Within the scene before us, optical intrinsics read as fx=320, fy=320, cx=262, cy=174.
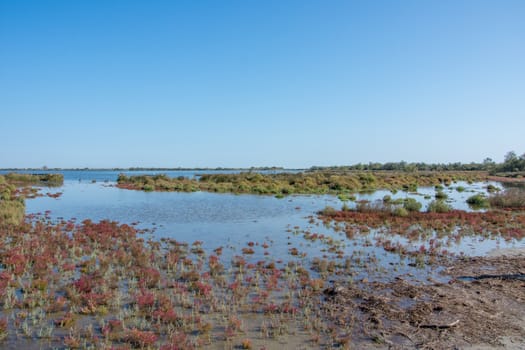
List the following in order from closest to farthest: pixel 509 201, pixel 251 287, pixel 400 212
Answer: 1. pixel 251 287
2. pixel 400 212
3. pixel 509 201

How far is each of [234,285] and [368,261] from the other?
6.75 m

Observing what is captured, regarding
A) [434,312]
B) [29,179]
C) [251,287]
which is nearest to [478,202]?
[434,312]

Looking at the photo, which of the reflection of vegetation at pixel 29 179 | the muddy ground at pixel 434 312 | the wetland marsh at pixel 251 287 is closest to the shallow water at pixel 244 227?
the wetland marsh at pixel 251 287

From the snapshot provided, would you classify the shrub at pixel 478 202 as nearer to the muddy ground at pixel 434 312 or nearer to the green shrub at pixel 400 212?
the green shrub at pixel 400 212

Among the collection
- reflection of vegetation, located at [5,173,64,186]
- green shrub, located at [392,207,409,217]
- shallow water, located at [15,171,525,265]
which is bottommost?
shallow water, located at [15,171,525,265]

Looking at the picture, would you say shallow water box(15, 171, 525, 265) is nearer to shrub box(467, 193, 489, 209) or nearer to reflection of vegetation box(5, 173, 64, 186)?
shrub box(467, 193, 489, 209)

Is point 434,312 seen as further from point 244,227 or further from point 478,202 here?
point 478,202

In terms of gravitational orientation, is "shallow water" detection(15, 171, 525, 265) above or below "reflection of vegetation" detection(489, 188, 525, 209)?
below

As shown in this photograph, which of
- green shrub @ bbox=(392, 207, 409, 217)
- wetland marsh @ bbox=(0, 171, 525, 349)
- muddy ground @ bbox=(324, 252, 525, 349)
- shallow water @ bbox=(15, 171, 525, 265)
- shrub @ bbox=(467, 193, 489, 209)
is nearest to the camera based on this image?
muddy ground @ bbox=(324, 252, 525, 349)

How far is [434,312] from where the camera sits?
348 inches

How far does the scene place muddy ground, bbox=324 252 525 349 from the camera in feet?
24.0

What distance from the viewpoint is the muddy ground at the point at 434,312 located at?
7.31 meters

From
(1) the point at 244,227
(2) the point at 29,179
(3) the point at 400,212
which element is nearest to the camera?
(1) the point at 244,227

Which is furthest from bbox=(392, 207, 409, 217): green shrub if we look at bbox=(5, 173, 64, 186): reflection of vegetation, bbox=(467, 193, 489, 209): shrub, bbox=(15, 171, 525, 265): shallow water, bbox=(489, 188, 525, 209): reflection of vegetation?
bbox=(5, 173, 64, 186): reflection of vegetation
